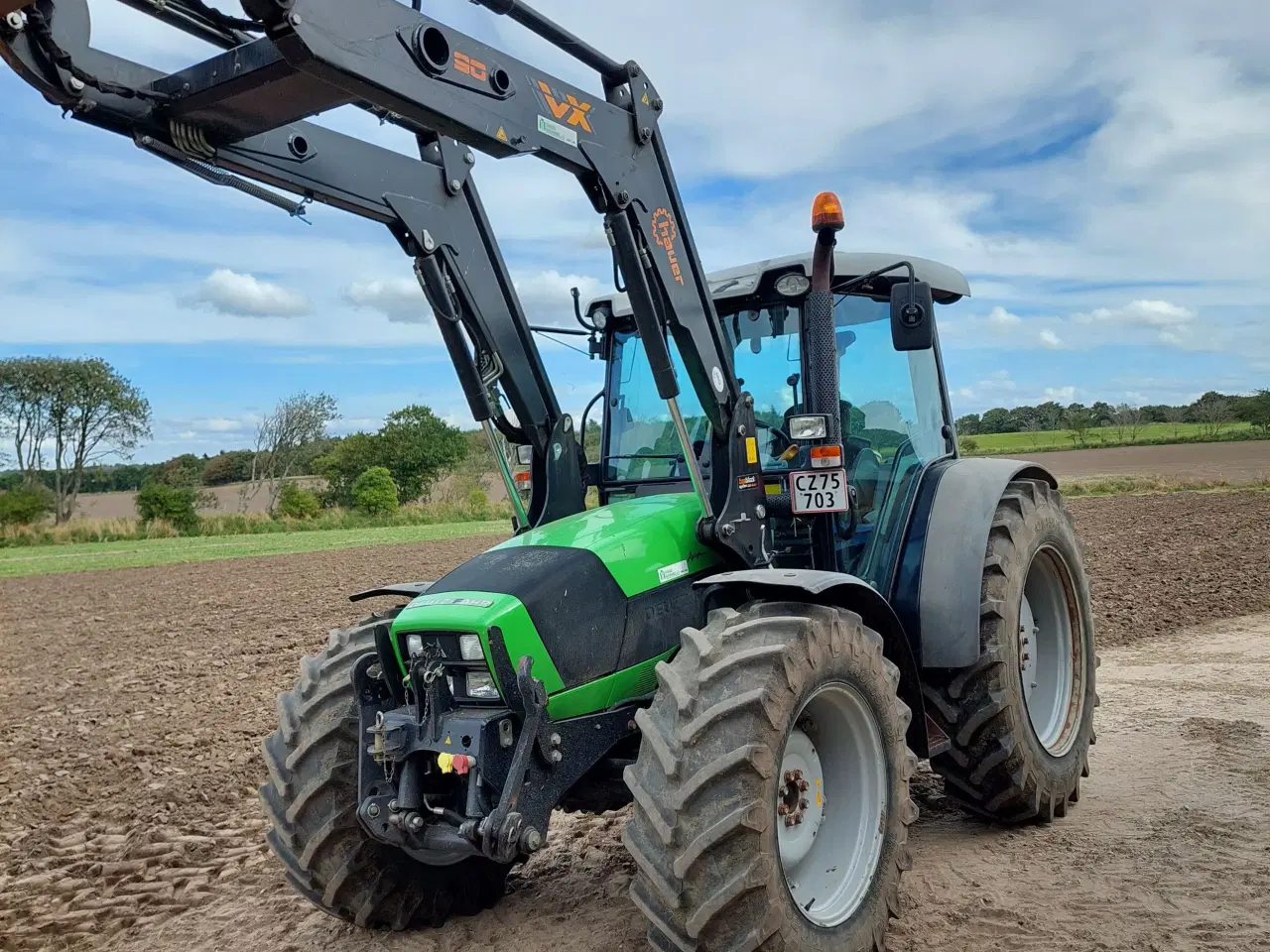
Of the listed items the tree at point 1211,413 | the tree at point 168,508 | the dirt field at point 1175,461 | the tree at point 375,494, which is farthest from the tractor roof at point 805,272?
the tree at point 1211,413

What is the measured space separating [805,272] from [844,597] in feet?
5.13

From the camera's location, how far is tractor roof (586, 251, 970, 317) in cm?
505

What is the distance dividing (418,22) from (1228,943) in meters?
4.25

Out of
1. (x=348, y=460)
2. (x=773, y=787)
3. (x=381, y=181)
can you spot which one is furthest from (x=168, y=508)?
(x=773, y=787)

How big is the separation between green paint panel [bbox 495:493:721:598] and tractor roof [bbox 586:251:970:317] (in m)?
1.07

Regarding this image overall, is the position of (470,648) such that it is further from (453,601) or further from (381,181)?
(381,181)

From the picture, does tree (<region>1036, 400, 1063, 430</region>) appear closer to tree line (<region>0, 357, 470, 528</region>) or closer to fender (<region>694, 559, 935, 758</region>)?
tree line (<region>0, 357, 470, 528</region>)

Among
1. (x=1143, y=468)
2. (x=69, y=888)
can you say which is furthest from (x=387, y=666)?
(x=1143, y=468)

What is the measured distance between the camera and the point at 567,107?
4.01m

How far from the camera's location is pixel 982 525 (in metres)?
5.07

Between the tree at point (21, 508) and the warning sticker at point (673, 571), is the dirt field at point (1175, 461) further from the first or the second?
the tree at point (21, 508)

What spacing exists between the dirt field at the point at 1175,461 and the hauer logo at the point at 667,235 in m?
29.4

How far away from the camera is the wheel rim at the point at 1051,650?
574cm

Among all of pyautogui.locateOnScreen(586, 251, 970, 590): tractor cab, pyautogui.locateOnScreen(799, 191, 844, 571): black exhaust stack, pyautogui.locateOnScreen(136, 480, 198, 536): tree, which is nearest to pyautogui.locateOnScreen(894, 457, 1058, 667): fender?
pyautogui.locateOnScreen(586, 251, 970, 590): tractor cab
